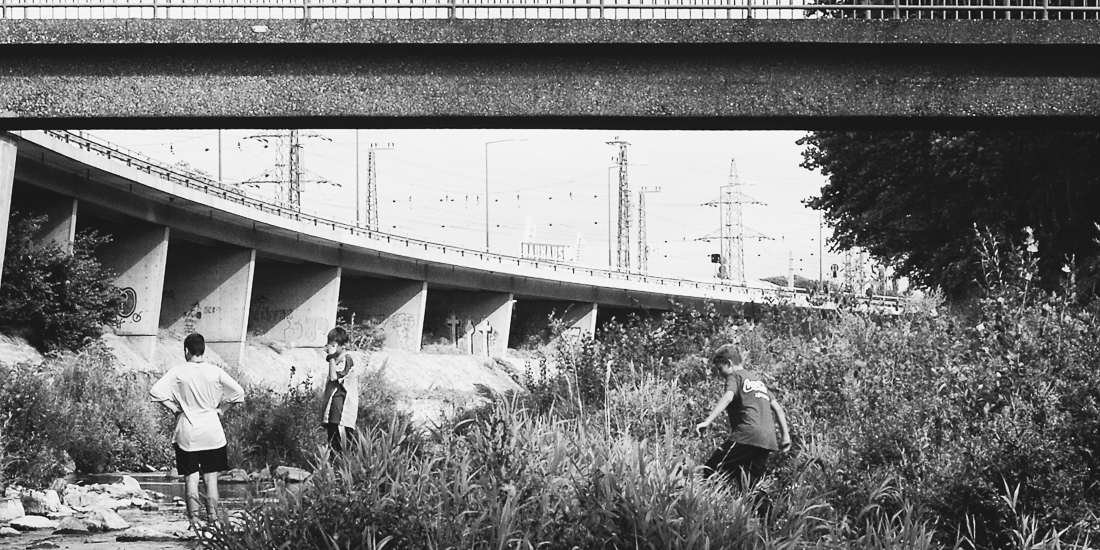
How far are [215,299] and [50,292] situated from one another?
1310 centimetres

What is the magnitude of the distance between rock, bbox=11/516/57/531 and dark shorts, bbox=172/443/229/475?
6.47ft

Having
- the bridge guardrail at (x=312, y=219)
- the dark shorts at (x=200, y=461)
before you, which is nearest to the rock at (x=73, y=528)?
the dark shorts at (x=200, y=461)

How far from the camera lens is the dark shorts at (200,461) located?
12211 mm

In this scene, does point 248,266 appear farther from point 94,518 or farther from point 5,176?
point 94,518

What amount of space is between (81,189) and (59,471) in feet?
77.5

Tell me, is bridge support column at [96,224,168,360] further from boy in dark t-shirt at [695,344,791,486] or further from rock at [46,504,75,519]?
boy in dark t-shirt at [695,344,791,486]

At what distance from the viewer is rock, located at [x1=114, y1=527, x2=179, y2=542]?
41.4 feet

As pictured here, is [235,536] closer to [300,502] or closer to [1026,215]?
[300,502]


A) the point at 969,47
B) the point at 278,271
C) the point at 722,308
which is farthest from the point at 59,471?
the point at 722,308

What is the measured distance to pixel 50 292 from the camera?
123 feet

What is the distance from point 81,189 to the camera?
128 feet

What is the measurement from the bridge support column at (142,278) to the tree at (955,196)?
20.0 metres

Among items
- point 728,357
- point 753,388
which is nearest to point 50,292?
point 728,357

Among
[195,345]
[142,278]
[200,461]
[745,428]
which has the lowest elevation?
[200,461]
